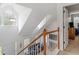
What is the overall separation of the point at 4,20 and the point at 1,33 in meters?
0.30

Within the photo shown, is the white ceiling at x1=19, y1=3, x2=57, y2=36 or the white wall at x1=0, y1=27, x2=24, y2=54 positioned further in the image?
the white ceiling at x1=19, y1=3, x2=57, y2=36

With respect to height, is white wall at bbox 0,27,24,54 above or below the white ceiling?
below

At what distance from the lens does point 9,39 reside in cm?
289

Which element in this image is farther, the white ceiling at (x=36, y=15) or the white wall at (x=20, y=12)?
the white ceiling at (x=36, y=15)

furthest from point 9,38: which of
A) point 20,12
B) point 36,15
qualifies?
point 36,15

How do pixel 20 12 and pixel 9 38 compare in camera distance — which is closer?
pixel 20 12

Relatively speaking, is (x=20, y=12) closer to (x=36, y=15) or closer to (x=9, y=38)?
(x=36, y=15)

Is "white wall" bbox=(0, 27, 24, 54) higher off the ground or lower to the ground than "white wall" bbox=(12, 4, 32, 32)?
lower

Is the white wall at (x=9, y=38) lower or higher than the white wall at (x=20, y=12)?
lower
